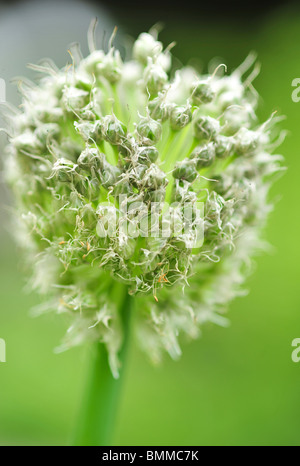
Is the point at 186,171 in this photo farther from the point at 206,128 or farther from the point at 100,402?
the point at 100,402

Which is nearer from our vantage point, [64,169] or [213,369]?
[64,169]

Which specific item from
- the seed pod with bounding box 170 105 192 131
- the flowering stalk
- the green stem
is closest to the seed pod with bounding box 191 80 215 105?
the flowering stalk

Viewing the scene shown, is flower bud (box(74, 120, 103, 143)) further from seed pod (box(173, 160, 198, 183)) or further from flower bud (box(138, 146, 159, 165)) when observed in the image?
seed pod (box(173, 160, 198, 183))

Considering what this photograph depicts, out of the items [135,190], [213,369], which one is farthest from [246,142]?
[213,369]

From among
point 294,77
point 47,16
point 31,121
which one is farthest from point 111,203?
point 47,16

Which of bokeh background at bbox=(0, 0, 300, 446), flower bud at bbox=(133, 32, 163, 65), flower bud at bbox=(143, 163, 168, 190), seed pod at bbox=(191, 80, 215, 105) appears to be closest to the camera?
flower bud at bbox=(143, 163, 168, 190)

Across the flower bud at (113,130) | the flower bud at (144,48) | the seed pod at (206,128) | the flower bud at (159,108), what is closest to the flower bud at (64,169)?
the flower bud at (113,130)

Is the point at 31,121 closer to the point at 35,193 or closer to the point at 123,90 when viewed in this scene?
the point at 35,193
